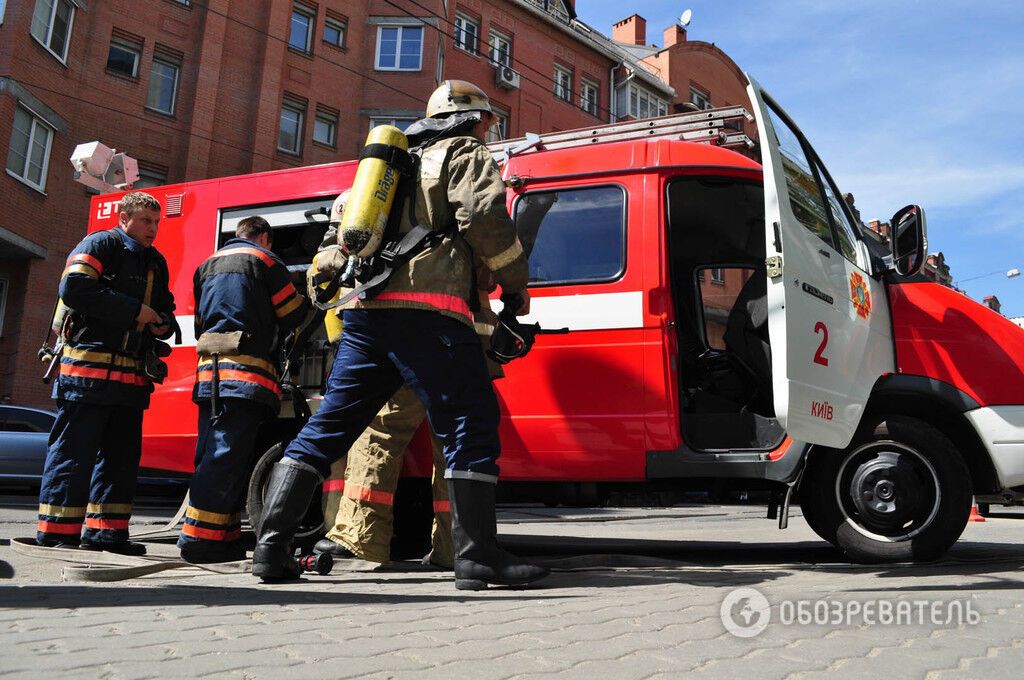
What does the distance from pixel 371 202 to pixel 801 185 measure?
2.18m

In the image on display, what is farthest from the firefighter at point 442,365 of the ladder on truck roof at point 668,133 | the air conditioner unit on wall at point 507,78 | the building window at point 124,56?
the air conditioner unit on wall at point 507,78

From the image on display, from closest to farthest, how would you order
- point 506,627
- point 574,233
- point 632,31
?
point 506,627 < point 574,233 < point 632,31

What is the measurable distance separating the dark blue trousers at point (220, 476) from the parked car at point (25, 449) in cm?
744

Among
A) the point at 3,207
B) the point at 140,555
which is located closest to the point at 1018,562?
the point at 140,555

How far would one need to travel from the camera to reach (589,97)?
102 ft

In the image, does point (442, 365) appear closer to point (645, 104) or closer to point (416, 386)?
point (416, 386)

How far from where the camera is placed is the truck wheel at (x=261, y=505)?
5117 mm

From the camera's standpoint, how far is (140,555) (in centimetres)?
487

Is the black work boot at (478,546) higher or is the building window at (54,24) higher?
the building window at (54,24)

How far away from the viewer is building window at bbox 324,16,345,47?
2492 centimetres

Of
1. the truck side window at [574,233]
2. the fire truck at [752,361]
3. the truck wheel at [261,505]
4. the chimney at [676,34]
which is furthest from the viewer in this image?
the chimney at [676,34]

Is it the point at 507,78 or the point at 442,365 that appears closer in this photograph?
the point at 442,365

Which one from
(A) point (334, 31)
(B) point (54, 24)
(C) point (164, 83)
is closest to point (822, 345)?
(B) point (54, 24)

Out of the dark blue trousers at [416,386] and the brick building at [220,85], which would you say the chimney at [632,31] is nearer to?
the brick building at [220,85]
